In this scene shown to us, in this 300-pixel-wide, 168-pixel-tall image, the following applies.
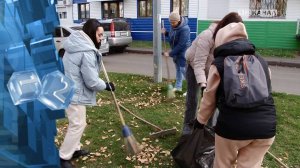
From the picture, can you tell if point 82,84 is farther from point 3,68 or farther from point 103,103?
point 103,103

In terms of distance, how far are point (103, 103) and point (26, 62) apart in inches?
184

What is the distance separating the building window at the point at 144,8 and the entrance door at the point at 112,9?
1.54 m

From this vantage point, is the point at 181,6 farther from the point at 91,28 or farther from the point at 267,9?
the point at 91,28

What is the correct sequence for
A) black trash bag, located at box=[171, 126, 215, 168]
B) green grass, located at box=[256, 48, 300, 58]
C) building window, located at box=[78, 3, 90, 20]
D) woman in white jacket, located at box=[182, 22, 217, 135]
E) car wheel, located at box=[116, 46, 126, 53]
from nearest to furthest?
1. black trash bag, located at box=[171, 126, 215, 168]
2. woman in white jacket, located at box=[182, 22, 217, 135]
3. green grass, located at box=[256, 48, 300, 58]
4. car wheel, located at box=[116, 46, 126, 53]
5. building window, located at box=[78, 3, 90, 20]

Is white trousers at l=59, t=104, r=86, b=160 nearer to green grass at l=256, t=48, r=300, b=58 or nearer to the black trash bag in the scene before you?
the black trash bag

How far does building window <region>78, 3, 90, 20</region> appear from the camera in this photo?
2462cm

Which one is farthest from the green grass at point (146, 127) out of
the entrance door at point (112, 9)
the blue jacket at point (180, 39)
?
the entrance door at point (112, 9)

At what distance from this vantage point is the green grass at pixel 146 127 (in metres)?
4.38

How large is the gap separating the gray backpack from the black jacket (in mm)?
73

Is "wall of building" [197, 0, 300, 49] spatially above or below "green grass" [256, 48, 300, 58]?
above

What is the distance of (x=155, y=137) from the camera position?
16.4 feet

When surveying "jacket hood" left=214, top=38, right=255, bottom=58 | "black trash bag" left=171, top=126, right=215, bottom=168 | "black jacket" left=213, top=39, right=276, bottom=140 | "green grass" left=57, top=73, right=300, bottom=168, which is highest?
"jacket hood" left=214, top=38, right=255, bottom=58

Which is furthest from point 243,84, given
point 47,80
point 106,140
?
point 106,140

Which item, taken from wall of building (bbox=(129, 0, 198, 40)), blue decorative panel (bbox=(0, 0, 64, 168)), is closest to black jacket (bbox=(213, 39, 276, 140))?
blue decorative panel (bbox=(0, 0, 64, 168))
